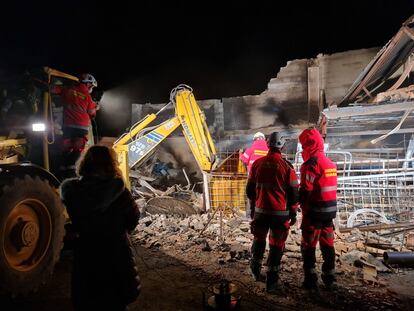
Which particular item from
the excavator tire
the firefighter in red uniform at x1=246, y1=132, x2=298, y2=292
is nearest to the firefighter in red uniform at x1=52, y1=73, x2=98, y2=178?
the excavator tire

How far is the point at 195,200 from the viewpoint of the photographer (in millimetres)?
9781

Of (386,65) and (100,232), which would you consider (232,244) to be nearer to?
(100,232)

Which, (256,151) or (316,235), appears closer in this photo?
(316,235)

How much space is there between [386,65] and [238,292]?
7496 millimetres

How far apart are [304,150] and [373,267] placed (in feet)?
6.43

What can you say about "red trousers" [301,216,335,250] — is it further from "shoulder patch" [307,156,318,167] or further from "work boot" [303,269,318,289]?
"shoulder patch" [307,156,318,167]

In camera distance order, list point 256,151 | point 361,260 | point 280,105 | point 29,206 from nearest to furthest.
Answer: point 29,206, point 361,260, point 256,151, point 280,105

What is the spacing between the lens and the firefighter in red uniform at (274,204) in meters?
4.39

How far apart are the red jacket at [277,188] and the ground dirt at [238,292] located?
1.00 metres

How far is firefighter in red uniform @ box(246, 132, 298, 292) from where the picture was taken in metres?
4.39

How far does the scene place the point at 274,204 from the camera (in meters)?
4.40

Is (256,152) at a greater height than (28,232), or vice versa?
(256,152)

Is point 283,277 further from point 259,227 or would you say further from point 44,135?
point 44,135

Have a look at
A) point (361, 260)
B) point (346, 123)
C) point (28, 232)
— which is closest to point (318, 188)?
point (361, 260)
